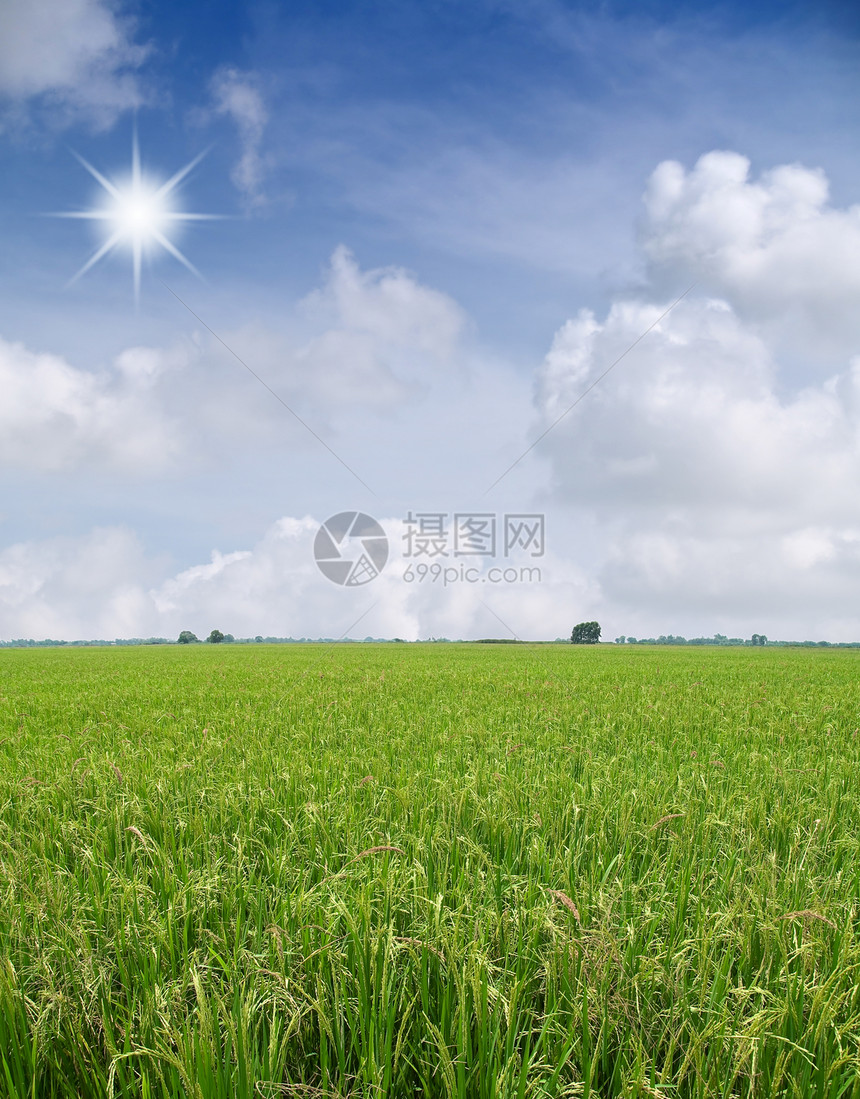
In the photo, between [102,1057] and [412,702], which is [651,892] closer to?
[102,1057]

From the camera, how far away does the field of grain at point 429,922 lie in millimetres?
1777

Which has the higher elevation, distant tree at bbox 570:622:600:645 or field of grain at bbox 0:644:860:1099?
field of grain at bbox 0:644:860:1099

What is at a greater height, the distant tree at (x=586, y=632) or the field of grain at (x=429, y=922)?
the field of grain at (x=429, y=922)

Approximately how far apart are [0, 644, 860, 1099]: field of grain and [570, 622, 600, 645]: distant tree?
118m

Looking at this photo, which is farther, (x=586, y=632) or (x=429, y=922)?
(x=586, y=632)

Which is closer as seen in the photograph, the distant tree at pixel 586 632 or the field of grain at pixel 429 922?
the field of grain at pixel 429 922

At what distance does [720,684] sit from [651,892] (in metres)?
12.7

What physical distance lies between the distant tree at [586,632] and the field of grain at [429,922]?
386 feet

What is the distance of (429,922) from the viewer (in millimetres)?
2297

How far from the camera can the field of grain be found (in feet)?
5.83

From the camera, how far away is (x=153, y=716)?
831cm

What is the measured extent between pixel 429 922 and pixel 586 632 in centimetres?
12300

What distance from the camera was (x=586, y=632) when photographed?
120 m

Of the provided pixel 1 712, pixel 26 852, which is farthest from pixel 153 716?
pixel 26 852
